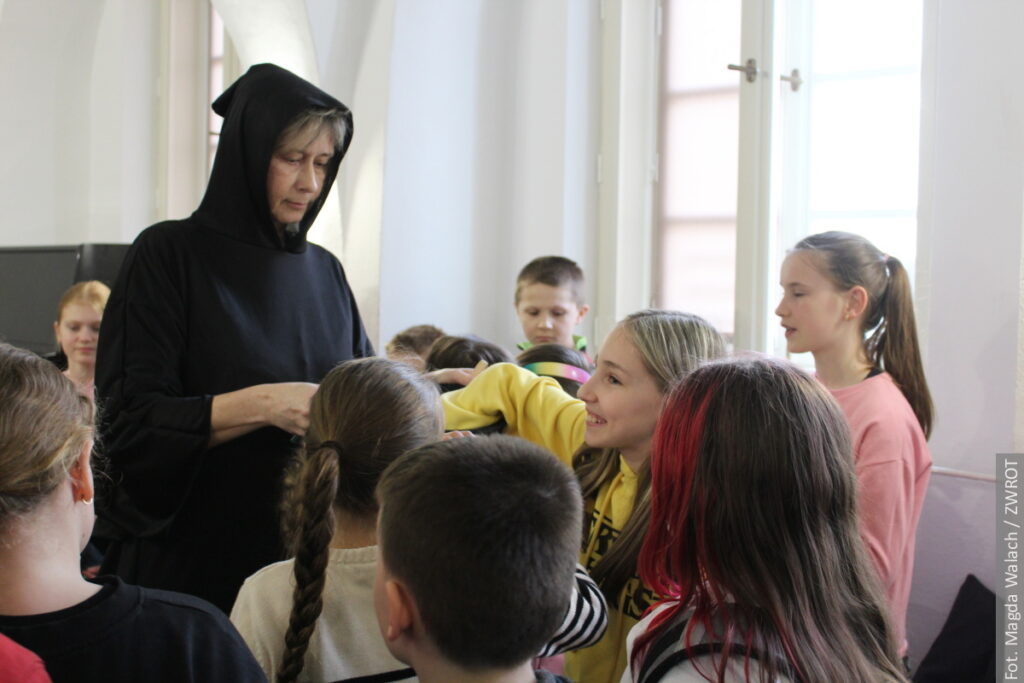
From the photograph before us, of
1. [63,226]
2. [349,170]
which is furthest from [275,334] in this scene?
[63,226]

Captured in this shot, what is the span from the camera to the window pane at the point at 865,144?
346cm

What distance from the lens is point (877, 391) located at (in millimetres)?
2404

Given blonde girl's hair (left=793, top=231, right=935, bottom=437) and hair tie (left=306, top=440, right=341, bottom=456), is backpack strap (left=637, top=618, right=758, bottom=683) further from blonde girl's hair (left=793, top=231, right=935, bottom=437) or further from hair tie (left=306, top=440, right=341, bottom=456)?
blonde girl's hair (left=793, top=231, right=935, bottom=437)

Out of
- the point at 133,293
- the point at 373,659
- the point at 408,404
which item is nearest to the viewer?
the point at 373,659

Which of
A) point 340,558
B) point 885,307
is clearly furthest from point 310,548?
point 885,307

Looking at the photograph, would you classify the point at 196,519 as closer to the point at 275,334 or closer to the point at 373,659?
the point at 275,334

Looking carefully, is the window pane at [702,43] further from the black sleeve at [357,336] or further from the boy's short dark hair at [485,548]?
the boy's short dark hair at [485,548]

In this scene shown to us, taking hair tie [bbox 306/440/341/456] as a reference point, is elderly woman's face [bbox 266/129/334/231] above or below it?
above

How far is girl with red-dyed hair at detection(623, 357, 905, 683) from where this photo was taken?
1.20 metres

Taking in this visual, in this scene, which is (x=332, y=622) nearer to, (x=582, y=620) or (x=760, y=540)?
(x=582, y=620)

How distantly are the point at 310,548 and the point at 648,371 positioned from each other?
0.78m

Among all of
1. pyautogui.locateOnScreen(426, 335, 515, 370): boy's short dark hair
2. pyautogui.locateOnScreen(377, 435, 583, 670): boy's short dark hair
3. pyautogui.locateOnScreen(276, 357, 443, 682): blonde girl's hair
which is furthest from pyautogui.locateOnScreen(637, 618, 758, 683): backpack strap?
pyautogui.locateOnScreen(426, 335, 515, 370): boy's short dark hair

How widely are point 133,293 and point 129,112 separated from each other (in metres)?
5.13

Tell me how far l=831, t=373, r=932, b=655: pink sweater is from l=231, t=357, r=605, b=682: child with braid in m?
0.96
